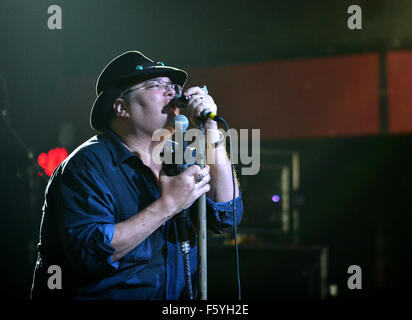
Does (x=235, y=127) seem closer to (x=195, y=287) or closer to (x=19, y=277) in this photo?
(x=19, y=277)

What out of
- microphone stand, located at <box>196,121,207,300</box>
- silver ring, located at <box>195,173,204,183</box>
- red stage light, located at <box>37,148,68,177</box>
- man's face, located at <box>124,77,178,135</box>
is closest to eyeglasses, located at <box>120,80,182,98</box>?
man's face, located at <box>124,77,178,135</box>

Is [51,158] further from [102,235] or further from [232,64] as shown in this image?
[102,235]

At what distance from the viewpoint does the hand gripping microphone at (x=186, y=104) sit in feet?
5.11

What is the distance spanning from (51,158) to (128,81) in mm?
2261

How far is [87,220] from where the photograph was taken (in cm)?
153

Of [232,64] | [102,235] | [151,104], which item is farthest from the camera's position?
[232,64]

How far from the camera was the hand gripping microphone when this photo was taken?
1.56 m

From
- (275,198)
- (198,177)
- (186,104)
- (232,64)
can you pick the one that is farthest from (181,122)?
(232,64)

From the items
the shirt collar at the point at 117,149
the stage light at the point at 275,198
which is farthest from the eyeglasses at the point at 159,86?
the stage light at the point at 275,198

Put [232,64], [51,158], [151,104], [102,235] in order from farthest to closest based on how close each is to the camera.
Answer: [232,64], [51,158], [151,104], [102,235]

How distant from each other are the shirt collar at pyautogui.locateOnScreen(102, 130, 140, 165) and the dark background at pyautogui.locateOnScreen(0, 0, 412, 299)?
1.45 m

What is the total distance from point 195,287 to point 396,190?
3.93m

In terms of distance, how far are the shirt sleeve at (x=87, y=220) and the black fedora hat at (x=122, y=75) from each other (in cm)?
40

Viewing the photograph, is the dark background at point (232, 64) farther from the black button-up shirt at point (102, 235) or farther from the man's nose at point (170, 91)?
the black button-up shirt at point (102, 235)
